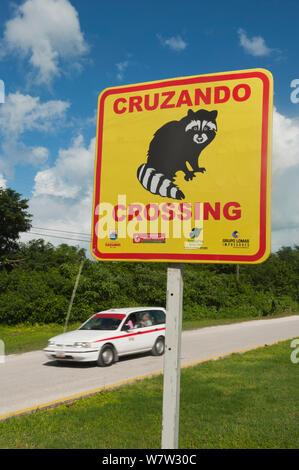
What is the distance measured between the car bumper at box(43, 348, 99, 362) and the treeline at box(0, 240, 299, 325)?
1328cm

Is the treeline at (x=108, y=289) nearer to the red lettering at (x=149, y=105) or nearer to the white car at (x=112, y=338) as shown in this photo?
the white car at (x=112, y=338)

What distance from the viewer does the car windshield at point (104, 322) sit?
521 inches

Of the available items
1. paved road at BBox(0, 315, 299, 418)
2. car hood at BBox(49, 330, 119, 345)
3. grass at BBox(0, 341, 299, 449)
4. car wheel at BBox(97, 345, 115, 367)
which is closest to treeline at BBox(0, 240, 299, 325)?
paved road at BBox(0, 315, 299, 418)

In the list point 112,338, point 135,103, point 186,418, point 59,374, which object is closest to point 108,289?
point 112,338

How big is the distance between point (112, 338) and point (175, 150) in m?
10.1

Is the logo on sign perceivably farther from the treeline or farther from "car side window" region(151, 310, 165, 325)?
the treeline

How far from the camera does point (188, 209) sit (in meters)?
3.09

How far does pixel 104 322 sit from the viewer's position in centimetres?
1348

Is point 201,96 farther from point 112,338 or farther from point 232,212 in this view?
point 112,338

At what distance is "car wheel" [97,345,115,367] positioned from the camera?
1203 cm

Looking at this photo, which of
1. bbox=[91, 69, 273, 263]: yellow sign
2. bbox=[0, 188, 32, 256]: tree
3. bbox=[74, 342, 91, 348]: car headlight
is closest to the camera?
bbox=[91, 69, 273, 263]: yellow sign
